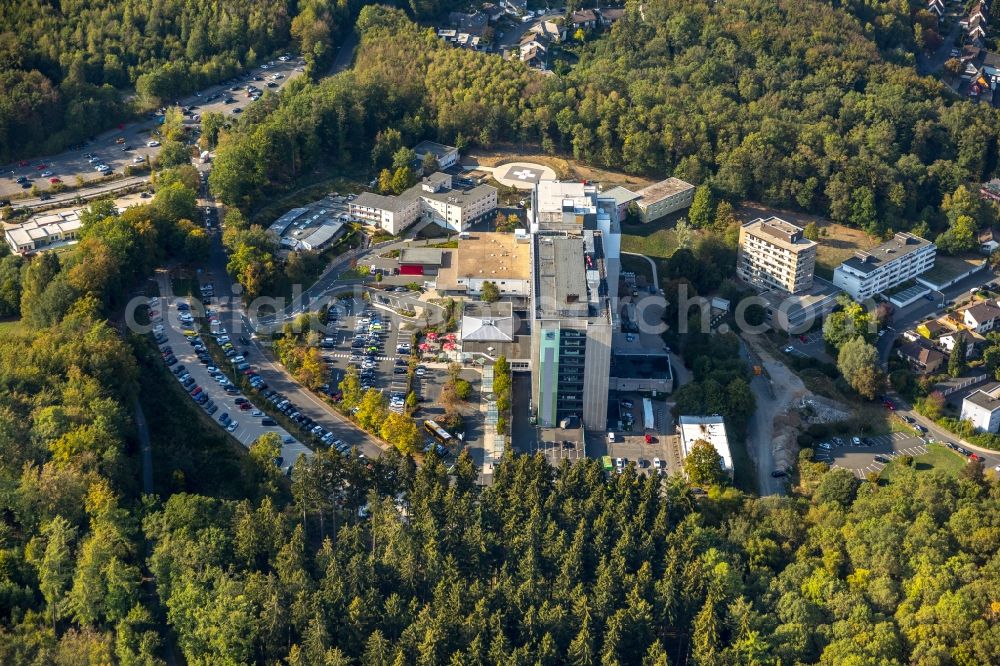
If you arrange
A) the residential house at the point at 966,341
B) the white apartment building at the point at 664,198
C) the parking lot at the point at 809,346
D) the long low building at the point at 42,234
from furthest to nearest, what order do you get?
the white apartment building at the point at 664,198 < the long low building at the point at 42,234 < the parking lot at the point at 809,346 < the residential house at the point at 966,341

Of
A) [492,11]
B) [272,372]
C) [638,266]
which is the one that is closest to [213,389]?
[272,372]

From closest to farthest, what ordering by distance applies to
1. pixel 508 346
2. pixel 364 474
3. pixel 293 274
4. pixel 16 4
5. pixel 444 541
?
pixel 444 541, pixel 364 474, pixel 508 346, pixel 293 274, pixel 16 4

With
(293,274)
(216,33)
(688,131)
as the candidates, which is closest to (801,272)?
(688,131)

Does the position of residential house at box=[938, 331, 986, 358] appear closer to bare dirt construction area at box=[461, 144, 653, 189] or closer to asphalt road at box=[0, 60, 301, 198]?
bare dirt construction area at box=[461, 144, 653, 189]

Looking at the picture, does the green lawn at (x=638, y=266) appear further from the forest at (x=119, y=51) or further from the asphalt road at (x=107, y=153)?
the forest at (x=119, y=51)

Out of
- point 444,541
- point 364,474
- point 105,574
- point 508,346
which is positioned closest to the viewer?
point 105,574

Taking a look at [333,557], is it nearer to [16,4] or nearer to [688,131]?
[688,131]

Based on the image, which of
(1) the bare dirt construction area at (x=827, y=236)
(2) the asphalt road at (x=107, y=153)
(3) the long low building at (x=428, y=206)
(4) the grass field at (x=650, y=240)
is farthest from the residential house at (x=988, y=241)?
(2) the asphalt road at (x=107, y=153)

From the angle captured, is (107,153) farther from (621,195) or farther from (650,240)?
(650,240)
